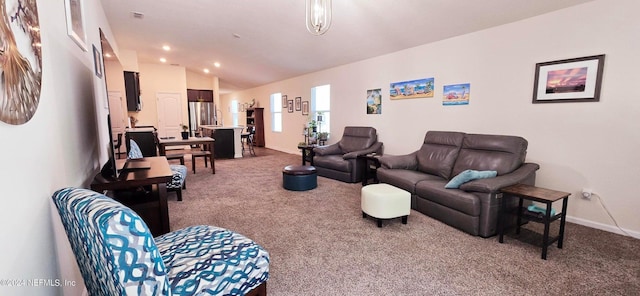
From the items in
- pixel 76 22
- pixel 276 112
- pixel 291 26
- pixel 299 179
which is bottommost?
pixel 299 179

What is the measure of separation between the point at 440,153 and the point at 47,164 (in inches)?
153

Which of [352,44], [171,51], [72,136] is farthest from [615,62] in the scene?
[171,51]

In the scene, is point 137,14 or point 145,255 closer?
point 145,255

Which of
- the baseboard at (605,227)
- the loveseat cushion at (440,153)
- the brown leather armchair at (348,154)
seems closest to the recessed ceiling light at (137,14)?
the brown leather armchair at (348,154)

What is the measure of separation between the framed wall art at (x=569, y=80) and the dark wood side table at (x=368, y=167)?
2.30m

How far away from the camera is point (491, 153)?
3252mm

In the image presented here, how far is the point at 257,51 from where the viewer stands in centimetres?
610

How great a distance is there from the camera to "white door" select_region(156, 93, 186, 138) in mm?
8672

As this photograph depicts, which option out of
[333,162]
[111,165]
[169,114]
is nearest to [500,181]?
[333,162]

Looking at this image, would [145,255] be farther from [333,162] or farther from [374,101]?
[374,101]

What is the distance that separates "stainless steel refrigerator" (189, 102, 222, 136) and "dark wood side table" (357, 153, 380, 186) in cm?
681

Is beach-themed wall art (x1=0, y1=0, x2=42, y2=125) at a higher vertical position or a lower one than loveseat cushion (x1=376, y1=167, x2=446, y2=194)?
higher

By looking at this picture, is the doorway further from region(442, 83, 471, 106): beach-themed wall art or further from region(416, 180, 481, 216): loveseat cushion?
region(416, 180, 481, 216): loveseat cushion

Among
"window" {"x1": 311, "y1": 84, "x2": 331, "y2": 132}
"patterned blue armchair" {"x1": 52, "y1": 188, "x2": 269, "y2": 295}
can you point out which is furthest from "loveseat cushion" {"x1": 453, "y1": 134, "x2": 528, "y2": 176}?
"window" {"x1": 311, "y1": 84, "x2": 331, "y2": 132}
